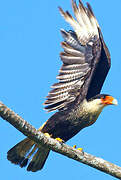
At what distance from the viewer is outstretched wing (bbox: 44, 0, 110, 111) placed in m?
7.48

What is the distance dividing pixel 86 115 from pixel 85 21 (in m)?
1.61

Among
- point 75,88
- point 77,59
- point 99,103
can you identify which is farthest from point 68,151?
point 77,59

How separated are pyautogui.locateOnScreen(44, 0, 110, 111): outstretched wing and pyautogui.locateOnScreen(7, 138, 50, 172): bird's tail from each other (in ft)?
2.06

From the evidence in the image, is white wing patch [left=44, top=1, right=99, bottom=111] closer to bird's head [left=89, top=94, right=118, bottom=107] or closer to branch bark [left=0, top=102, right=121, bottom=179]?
bird's head [left=89, top=94, right=118, bottom=107]

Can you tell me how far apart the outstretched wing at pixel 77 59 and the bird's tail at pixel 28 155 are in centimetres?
63

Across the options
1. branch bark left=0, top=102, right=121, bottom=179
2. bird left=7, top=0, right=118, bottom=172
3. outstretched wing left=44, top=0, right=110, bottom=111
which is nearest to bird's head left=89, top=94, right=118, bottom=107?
bird left=7, top=0, right=118, bottom=172

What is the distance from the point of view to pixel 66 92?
7547 mm

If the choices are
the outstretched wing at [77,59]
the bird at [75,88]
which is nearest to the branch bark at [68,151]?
the bird at [75,88]

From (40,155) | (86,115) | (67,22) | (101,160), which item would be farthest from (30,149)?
(67,22)

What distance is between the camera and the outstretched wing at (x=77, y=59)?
7484 mm

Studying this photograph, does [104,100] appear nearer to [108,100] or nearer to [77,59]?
[108,100]

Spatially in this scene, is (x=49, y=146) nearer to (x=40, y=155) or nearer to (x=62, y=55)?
(x=40, y=155)

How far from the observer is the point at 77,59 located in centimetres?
777

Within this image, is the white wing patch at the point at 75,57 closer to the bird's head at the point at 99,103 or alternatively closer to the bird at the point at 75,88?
the bird at the point at 75,88
